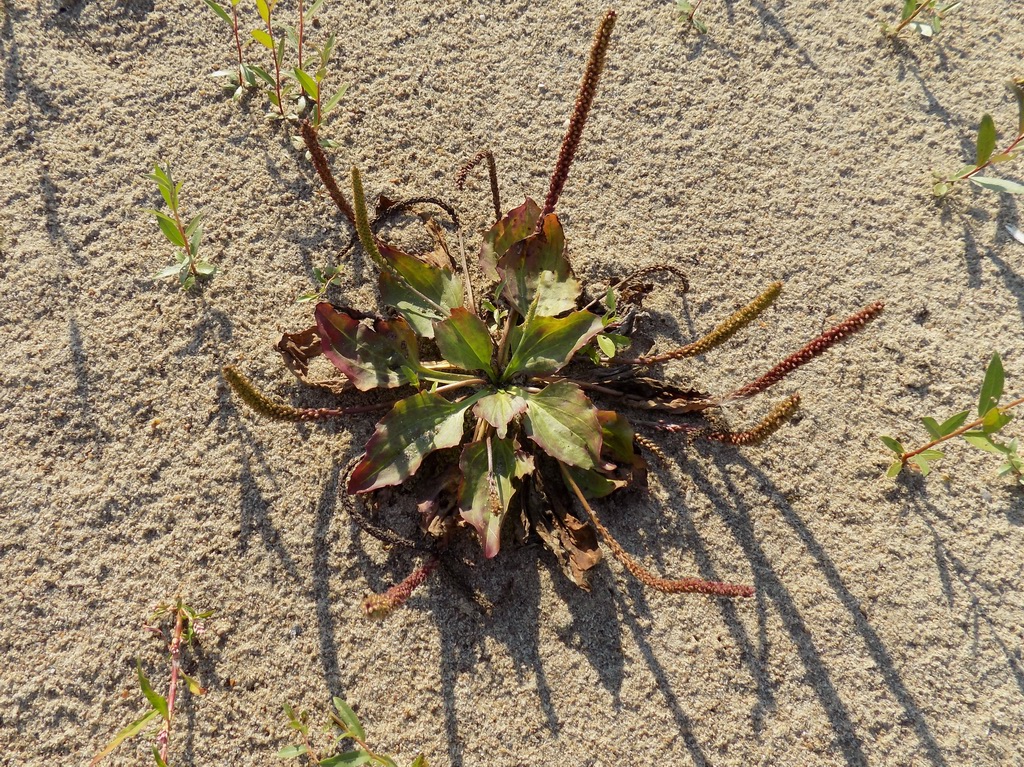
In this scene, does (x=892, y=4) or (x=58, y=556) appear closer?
(x=58, y=556)

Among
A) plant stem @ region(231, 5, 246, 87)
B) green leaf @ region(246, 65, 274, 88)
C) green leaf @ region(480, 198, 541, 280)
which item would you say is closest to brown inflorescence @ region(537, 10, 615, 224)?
green leaf @ region(480, 198, 541, 280)

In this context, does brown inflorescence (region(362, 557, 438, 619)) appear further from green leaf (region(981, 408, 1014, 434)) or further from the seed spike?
green leaf (region(981, 408, 1014, 434))

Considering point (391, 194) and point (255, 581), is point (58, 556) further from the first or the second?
point (391, 194)

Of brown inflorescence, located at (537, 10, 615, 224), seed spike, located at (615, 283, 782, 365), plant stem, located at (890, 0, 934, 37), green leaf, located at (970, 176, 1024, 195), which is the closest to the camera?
brown inflorescence, located at (537, 10, 615, 224)

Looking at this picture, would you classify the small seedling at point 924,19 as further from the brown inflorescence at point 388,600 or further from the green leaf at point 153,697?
the green leaf at point 153,697

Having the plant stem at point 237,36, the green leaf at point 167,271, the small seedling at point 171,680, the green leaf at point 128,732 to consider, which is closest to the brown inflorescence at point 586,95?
the green leaf at point 167,271

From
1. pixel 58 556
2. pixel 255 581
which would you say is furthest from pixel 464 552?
pixel 58 556
